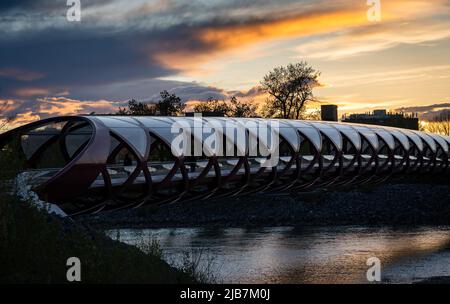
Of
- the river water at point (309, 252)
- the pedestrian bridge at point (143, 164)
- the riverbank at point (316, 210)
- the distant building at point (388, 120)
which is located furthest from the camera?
the distant building at point (388, 120)

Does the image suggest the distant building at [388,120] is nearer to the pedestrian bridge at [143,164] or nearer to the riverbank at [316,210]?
the riverbank at [316,210]

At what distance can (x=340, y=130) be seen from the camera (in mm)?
42344

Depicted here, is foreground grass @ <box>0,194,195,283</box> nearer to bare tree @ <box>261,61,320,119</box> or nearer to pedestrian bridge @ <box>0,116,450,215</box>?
pedestrian bridge @ <box>0,116,450,215</box>

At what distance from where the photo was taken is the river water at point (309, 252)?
1407 inches

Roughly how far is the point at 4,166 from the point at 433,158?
4676cm

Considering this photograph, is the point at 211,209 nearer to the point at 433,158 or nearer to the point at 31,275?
the point at 433,158

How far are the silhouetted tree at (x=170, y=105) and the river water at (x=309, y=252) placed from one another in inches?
1009

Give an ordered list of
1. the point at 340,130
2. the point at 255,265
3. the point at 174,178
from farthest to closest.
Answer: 1. the point at 340,130
2. the point at 255,265
3. the point at 174,178

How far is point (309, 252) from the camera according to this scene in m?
45.4

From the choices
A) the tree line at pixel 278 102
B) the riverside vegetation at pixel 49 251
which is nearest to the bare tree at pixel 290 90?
the tree line at pixel 278 102

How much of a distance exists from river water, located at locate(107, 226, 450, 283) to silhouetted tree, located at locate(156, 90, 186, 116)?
25.6 m

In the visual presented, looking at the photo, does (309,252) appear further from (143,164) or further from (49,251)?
(49,251)
